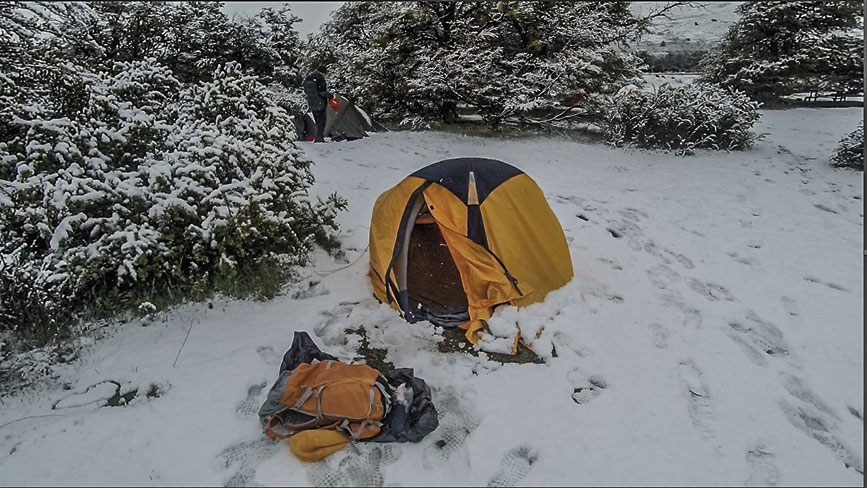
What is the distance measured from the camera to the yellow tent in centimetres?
359

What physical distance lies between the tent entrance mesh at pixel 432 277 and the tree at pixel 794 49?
8864 millimetres

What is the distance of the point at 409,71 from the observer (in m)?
8.59

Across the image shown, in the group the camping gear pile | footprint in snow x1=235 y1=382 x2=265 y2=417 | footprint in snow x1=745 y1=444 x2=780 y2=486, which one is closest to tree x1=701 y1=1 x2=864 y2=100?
footprint in snow x1=745 y1=444 x2=780 y2=486

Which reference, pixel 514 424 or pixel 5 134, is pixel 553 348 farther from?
pixel 5 134

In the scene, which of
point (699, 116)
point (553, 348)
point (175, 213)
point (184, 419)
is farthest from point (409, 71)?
point (184, 419)

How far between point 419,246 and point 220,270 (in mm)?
1570

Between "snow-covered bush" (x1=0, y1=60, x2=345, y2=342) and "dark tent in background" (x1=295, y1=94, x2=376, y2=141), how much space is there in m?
4.06

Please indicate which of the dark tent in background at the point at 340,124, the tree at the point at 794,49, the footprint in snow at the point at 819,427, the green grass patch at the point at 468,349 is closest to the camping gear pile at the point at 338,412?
the green grass patch at the point at 468,349

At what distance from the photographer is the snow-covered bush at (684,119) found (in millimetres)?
7605

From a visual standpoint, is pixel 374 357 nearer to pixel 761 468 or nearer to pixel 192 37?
pixel 761 468

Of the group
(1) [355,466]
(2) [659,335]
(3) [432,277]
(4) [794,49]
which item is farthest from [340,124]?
(4) [794,49]

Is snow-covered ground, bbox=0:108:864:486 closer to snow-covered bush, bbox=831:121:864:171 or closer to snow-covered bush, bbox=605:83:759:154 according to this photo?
snow-covered bush, bbox=831:121:864:171

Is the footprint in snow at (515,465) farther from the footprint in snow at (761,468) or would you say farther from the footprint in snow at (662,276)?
the footprint in snow at (662,276)

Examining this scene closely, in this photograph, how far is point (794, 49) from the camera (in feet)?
29.9
